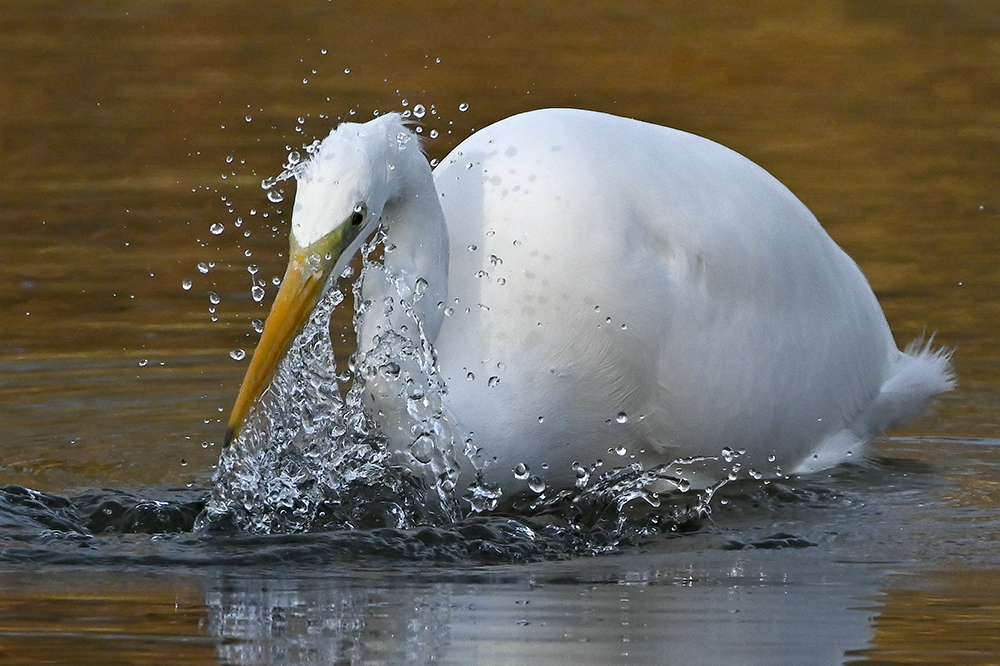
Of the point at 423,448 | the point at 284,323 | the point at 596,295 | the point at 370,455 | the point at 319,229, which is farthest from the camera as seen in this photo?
the point at 596,295

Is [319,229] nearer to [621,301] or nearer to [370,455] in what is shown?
[370,455]

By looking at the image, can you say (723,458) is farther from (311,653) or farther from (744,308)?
(311,653)

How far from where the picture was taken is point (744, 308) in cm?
579

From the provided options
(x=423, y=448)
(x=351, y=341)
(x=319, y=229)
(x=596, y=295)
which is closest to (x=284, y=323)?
(x=319, y=229)

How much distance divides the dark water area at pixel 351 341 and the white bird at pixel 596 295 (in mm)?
247

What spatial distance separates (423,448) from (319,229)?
73cm

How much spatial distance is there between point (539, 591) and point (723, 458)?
4.82 ft

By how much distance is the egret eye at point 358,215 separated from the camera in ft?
15.6

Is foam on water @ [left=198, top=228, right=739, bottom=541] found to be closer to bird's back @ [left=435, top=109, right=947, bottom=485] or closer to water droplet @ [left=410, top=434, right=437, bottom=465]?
water droplet @ [left=410, top=434, right=437, bottom=465]

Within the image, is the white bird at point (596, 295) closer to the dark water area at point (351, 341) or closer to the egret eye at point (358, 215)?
the egret eye at point (358, 215)

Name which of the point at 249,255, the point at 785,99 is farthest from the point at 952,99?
the point at 249,255

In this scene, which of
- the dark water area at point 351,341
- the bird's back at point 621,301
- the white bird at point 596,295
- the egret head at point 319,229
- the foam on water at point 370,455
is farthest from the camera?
the bird's back at point 621,301

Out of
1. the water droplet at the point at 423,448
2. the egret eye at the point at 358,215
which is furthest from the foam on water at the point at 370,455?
the egret eye at the point at 358,215

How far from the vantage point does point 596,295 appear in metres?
5.41
